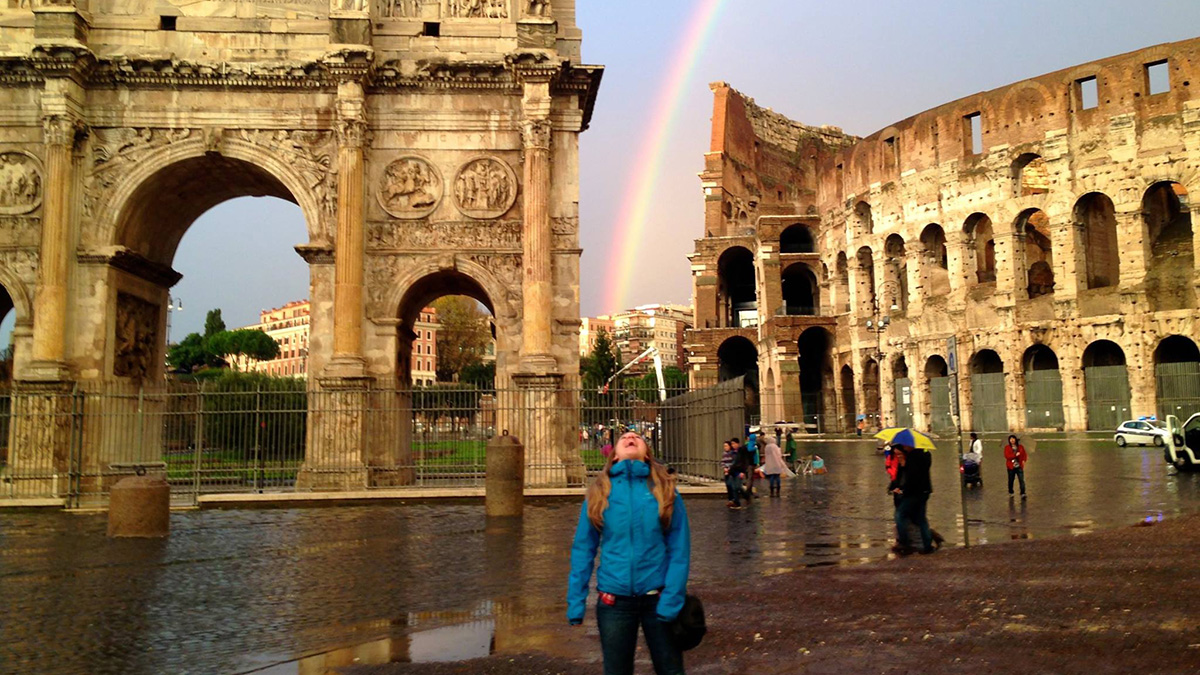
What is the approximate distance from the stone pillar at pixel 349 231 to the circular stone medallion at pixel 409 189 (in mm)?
573

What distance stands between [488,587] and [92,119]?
47.8ft

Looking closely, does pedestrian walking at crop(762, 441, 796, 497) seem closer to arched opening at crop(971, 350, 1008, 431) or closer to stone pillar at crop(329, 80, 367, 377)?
stone pillar at crop(329, 80, 367, 377)

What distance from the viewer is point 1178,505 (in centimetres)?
1342

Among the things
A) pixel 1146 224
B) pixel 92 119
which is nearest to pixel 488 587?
pixel 92 119

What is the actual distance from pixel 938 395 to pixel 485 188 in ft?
96.9

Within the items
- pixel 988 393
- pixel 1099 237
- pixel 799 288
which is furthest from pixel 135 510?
pixel 799 288

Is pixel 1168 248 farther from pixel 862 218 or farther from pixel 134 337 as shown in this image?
pixel 134 337

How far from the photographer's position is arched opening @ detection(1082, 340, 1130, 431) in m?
35.6

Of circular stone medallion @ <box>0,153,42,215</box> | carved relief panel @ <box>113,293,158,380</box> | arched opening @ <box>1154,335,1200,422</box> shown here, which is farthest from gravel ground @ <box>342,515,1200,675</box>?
arched opening @ <box>1154,335,1200,422</box>

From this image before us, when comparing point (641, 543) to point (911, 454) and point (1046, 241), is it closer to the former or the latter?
point (911, 454)

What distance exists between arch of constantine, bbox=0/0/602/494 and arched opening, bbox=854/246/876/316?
103 feet

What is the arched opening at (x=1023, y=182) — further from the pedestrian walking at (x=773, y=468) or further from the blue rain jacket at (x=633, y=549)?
the blue rain jacket at (x=633, y=549)

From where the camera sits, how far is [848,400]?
163 ft

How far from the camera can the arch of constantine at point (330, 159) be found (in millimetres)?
17438
